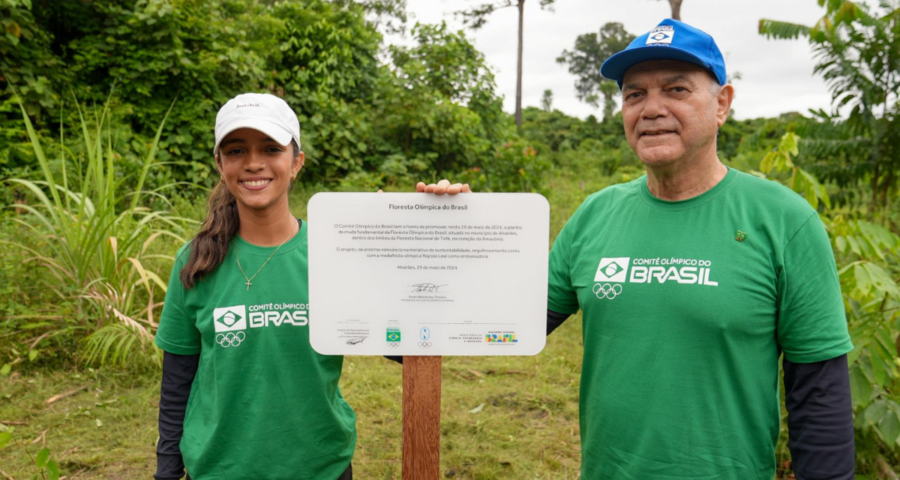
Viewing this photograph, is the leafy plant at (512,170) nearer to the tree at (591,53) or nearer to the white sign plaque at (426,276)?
the white sign plaque at (426,276)

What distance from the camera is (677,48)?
5.12 ft

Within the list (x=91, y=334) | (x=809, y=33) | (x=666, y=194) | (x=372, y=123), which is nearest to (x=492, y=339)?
(x=666, y=194)

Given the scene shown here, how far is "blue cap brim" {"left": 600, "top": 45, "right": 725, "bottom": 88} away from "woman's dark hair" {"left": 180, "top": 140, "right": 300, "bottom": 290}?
3.08ft

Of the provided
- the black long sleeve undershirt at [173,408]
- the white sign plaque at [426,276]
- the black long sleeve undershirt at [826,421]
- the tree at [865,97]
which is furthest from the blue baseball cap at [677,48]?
the tree at [865,97]

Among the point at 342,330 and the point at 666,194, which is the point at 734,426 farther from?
the point at 342,330

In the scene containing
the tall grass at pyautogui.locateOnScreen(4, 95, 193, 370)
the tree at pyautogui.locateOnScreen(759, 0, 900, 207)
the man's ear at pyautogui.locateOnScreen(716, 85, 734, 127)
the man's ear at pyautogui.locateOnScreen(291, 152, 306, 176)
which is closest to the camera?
the man's ear at pyautogui.locateOnScreen(716, 85, 734, 127)

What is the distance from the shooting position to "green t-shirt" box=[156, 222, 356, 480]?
167 cm

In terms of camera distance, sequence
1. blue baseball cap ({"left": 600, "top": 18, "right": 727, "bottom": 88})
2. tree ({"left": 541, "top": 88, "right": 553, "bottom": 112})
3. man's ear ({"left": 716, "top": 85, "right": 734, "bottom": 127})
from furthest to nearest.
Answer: tree ({"left": 541, "top": 88, "right": 553, "bottom": 112}), man's ear ({"left": 716, "top": 85, "right": 734, "bottom": 127}), blue baseball cap ({"left": 600, "top": 18, "right": 727, "bottom": 88})

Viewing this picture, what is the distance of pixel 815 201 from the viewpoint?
2736 millimetres

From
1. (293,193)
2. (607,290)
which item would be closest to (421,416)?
(607,290)

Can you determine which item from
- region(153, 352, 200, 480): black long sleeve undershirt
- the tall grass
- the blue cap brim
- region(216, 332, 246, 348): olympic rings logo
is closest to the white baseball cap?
region(216, 332, 246, 348): olympic rings logo

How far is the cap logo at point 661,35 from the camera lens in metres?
1.59

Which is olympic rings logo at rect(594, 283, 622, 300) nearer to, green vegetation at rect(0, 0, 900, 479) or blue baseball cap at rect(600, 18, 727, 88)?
blue baseball cap at rect(600, 18, 727, 88)

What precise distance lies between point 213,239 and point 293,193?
6340mm
